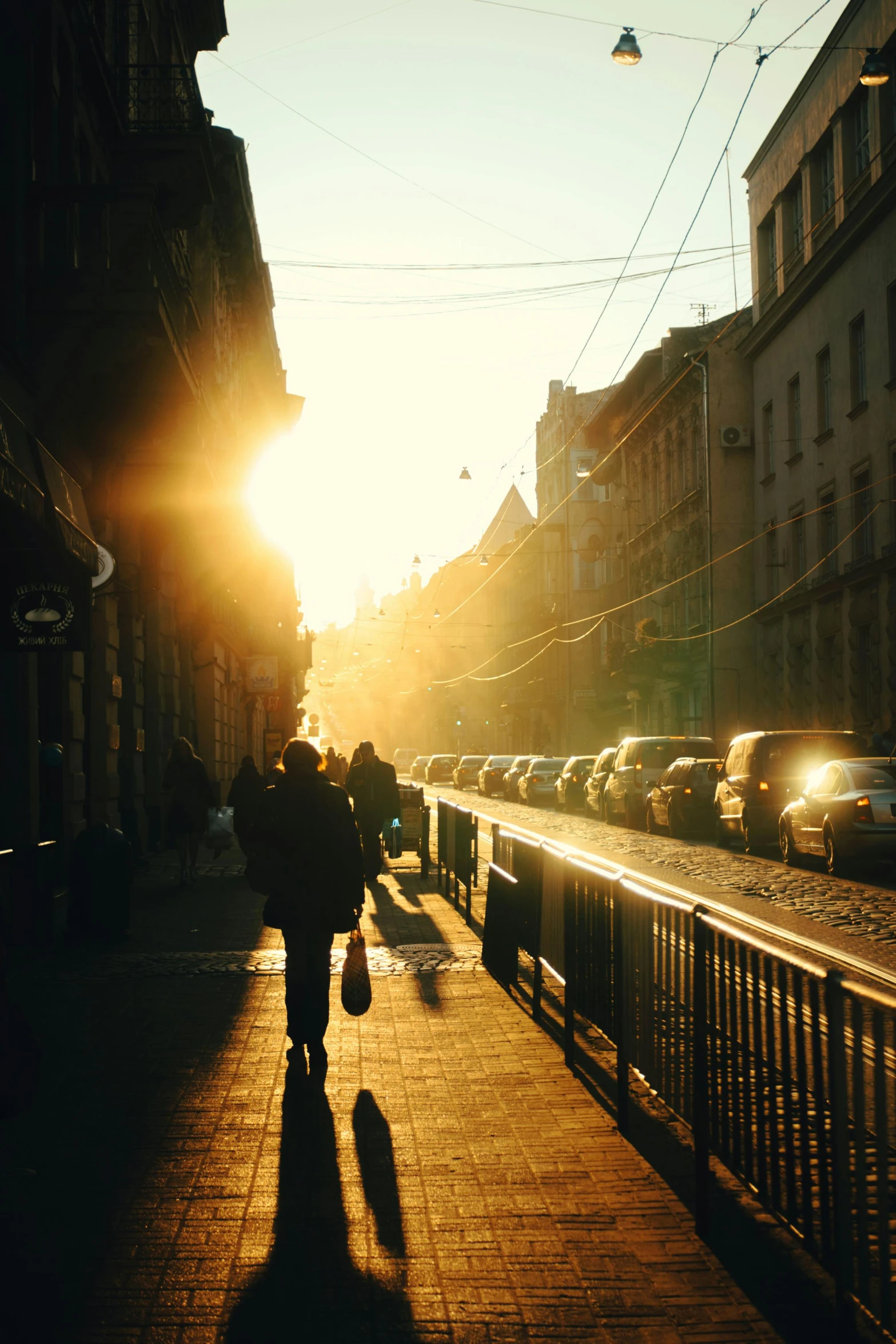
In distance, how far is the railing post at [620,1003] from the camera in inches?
256

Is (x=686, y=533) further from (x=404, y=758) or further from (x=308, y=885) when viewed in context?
(x=404, y=758)

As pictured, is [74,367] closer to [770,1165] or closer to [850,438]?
[770,1165]

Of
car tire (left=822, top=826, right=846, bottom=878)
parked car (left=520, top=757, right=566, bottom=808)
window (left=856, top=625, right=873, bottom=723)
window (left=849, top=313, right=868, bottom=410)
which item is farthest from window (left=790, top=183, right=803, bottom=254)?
car tire (left=822, top=826, right=846, bottom=878)

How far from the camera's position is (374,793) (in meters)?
18.9

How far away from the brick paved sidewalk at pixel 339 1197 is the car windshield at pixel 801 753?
591 inches

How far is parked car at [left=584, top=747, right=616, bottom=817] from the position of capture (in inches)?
1483

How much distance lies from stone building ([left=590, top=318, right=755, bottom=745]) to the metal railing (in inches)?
1533

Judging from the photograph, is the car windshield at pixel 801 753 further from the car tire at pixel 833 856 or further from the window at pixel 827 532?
the window at pixel 827 532

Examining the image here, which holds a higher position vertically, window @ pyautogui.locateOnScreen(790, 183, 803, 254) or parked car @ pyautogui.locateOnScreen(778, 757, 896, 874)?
window @ pyautogui.locateOnScreen(790, 183, 803, 254)

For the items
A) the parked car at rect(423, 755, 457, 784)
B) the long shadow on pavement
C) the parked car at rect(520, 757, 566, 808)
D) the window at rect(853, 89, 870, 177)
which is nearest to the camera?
the long shadow on pavement

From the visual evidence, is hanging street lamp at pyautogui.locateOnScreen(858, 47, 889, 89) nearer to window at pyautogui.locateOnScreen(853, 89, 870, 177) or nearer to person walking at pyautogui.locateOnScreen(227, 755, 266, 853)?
window at pyautogui.locateOnScreen(853, 89, 870, 177)

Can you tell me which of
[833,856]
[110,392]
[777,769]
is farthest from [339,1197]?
[777,769]

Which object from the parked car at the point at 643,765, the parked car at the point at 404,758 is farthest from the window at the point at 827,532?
the parked car at the point at 404,758

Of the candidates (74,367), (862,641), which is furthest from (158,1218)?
(862,641)
